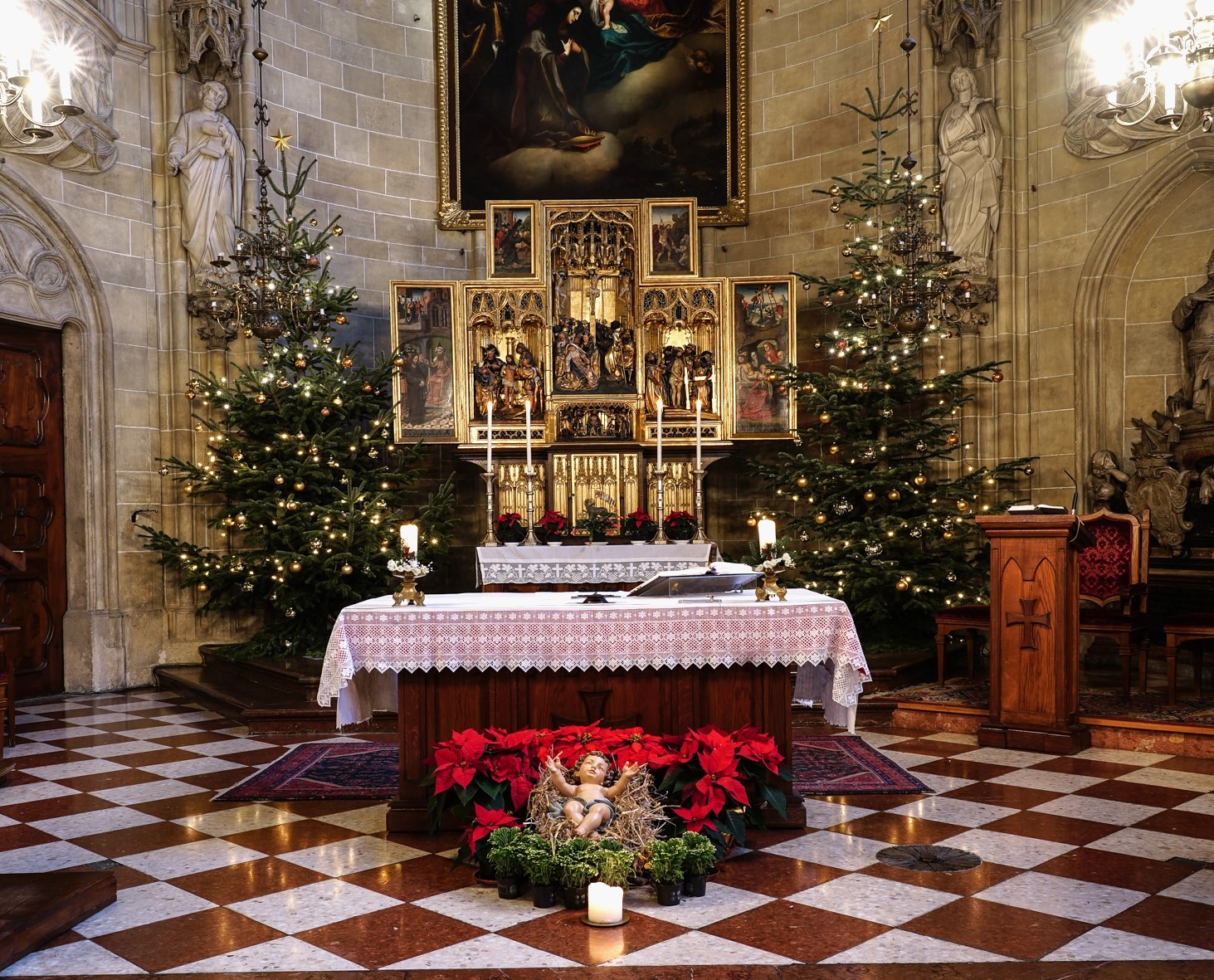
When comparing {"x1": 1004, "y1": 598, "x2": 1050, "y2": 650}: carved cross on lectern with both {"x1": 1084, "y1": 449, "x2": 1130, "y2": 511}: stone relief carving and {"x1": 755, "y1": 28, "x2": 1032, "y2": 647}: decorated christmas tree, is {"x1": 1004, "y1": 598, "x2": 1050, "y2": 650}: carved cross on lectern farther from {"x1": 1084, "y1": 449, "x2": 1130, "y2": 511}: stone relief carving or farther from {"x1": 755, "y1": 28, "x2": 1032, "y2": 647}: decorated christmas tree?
{"x1": 1084, "y1": 449, "x2": 1130, "y2": 511}: stone relief carving

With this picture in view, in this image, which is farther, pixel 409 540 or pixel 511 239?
pixel 511 239

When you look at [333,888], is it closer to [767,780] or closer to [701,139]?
[767,780]

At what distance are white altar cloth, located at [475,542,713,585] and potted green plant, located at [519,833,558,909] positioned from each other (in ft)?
14.6

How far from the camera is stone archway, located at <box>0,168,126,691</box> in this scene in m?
9.27

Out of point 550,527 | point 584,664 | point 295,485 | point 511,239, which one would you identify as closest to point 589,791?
point 584,664

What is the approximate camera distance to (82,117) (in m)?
9.12

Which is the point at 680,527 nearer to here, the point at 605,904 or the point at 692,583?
the point at 692,583

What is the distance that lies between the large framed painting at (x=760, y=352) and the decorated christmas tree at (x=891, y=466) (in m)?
0.23

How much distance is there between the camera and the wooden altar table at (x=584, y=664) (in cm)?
478

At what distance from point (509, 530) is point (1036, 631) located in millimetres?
4225

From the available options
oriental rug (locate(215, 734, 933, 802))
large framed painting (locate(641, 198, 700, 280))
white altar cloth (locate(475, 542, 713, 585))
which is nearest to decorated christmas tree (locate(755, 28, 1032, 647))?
large framed painting (locate(641, 198, 700, 280))

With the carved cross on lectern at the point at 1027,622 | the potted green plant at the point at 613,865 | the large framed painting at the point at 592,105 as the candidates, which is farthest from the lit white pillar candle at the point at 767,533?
the large framed painting at the point at 592,105

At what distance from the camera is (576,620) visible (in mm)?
4770

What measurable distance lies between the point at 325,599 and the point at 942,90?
7.36 meters
